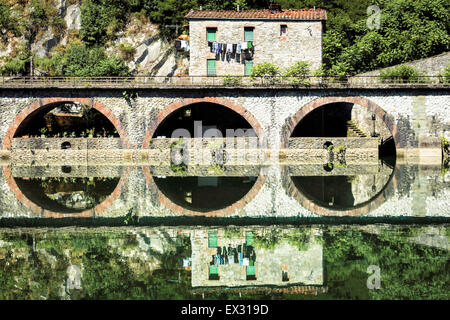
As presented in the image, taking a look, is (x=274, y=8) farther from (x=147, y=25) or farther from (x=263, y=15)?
(x=147, y=25)

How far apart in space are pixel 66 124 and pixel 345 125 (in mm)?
18717

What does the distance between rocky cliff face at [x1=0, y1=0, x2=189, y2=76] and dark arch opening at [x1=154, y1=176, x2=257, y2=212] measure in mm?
24497

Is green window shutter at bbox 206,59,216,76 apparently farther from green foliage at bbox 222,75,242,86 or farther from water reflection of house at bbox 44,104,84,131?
water reflection of house at bbox 44,104,84,131

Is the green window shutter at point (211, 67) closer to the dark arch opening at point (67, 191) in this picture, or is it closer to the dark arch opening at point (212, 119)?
the dark arch opening at point (212, 119)

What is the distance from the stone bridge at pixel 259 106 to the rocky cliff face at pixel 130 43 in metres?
13.2

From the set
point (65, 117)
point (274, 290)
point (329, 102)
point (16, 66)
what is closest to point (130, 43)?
point (16, 66)

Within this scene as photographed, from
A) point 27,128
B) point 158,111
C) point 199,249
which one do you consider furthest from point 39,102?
point 199,249

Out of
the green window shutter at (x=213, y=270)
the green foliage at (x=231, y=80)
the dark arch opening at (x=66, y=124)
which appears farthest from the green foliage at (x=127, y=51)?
the green window shutter at (x=213, y=270)

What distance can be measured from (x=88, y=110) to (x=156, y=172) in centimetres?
1589

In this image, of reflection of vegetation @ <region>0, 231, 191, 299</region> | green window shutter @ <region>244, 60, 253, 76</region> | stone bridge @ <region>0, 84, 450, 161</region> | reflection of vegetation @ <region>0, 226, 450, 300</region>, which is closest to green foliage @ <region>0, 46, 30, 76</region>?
stone bridge @ <region>0, 84, 450, 161</region>

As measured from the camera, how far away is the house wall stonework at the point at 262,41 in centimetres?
3750

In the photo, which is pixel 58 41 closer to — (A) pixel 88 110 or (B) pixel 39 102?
(A) pixel 88 110

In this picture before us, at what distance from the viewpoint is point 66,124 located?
42.2 metres

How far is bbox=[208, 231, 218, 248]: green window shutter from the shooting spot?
13.5m
